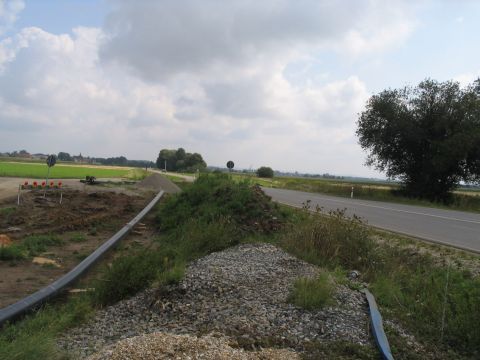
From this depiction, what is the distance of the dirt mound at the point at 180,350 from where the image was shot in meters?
3.99

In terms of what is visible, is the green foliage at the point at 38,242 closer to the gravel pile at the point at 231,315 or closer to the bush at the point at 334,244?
the gravel pile at the point at 231,315

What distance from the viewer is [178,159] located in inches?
4473

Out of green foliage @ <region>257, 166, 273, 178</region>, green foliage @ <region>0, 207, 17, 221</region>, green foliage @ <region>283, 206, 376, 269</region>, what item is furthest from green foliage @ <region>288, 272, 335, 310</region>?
green foliage @ <region>257, 166, 273, 178</region>

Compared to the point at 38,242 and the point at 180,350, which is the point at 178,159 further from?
the point at 180,350

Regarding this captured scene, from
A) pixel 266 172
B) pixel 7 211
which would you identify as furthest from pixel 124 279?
pixel 266 172

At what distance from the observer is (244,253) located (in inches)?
354

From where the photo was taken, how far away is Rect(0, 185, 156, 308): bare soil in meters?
7.75

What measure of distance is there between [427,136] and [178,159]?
8614 cm

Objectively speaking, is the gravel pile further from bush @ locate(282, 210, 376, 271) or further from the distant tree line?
the distant tree line

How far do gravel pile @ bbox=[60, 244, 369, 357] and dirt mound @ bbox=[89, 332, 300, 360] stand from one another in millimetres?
260

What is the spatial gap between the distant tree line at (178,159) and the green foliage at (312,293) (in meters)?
92.8

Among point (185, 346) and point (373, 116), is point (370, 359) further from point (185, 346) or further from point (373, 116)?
point (373, 116)

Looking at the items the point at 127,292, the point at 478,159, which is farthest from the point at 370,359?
the point at 478,159

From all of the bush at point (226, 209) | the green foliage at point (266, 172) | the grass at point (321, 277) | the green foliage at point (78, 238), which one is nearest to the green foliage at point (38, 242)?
the green foliage at point (78, 238)
